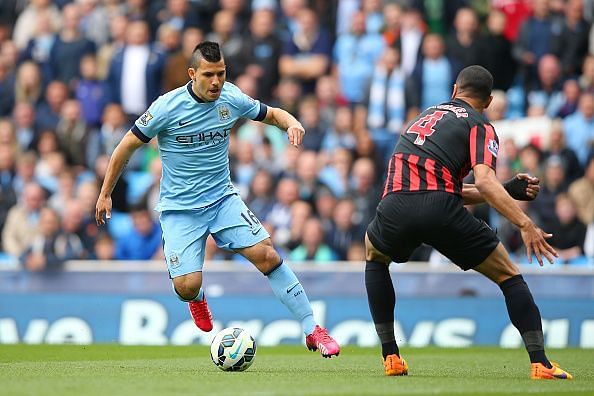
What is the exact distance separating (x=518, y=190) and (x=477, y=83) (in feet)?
2.89

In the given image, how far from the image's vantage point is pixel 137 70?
1995 centimetres

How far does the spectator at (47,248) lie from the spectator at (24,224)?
34cm

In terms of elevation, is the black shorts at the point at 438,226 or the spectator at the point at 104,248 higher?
the black shorts at the point at 438,226

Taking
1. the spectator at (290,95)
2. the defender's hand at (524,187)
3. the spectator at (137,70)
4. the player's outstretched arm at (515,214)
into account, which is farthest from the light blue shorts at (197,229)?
the spectator at (137,70)

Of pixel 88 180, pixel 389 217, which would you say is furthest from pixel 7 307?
pixel 389 217

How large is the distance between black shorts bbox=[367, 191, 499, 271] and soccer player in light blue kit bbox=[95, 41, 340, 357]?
4.53 ft

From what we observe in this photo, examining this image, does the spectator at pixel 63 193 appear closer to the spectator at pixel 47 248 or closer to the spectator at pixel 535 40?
the spectator at pixel 47 248

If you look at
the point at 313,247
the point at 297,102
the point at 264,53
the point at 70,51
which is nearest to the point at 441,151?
the point at 313,247

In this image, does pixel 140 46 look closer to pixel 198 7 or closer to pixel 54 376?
pixel 198 7

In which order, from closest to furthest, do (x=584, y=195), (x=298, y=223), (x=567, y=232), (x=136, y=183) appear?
(x=567, y=232)
(x=584, y=195)
(x=298, y=223)
(x=136, y=183)

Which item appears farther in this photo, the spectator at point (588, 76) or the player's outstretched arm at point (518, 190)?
the spectator at point (588, 76)

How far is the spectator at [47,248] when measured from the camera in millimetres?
16750

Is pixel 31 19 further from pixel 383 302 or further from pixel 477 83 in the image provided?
pixel 477 83

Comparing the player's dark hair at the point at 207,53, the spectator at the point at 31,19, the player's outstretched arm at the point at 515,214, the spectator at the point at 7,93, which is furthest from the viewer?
the spectator at the point at 31,19
